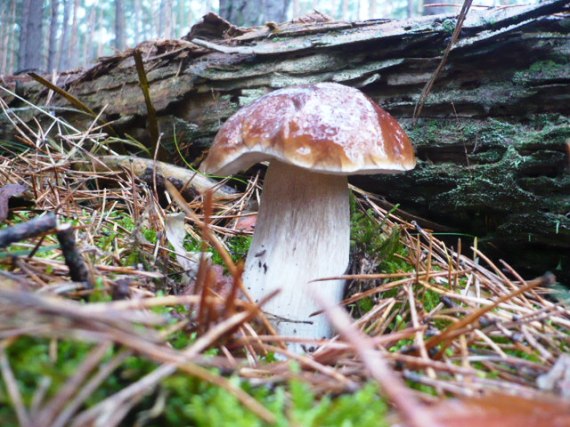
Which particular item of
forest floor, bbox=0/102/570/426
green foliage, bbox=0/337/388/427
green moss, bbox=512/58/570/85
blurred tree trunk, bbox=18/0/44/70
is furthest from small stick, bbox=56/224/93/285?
blurred tree trunk, bbox=18/0/44/70

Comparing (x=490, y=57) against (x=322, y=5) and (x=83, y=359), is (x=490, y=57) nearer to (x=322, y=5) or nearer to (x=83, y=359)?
(x=83, y=359)

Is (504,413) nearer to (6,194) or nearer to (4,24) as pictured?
(6,194)

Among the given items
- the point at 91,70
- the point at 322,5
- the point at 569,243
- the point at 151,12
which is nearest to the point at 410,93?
the point at 569,243

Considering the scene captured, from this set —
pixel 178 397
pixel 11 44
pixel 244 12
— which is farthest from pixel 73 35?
pixel 178 397

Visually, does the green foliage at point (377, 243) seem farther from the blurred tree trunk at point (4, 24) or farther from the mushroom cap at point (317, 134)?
the blurred tree trunk at point (4, 24)

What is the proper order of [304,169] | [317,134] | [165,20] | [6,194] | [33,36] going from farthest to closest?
[165,20]
[33,36]
[6,194]
[304,169]
[317,134]

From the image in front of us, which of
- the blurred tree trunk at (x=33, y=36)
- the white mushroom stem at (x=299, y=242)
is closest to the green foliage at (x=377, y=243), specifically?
the white mushroom stem at (x=299, y=242)

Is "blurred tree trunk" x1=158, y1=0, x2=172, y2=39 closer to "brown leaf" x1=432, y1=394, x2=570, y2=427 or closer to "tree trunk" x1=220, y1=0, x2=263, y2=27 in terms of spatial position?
"tree trunk" x1=220, y1=0, x2=263, y2=27
